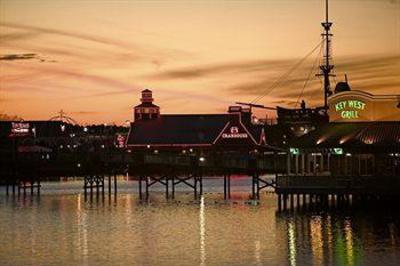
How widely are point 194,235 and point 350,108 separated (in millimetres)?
24478

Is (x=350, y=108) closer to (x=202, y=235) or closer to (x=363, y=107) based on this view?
(x=363, y=107)

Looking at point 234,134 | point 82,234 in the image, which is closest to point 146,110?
point 234,134

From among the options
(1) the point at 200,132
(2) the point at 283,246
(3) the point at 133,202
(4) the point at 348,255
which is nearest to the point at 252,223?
(2) the point at 283,246

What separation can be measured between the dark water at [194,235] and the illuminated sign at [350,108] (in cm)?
976

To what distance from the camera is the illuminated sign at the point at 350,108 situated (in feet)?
251

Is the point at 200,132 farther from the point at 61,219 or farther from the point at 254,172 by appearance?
the point at 61,219

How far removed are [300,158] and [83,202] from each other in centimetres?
2527

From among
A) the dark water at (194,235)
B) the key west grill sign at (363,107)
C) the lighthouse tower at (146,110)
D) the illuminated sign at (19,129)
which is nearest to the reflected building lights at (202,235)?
the dark water at (194,235)

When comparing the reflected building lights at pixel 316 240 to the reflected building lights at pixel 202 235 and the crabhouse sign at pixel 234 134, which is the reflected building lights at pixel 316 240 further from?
the crabhouse sign at pixel 234 134

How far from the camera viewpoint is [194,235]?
2313 inches

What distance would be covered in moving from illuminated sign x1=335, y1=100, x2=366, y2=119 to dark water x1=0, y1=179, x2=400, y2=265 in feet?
32.0

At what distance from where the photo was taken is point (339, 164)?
7775 centimetres

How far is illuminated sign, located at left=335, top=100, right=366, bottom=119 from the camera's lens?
76625mm

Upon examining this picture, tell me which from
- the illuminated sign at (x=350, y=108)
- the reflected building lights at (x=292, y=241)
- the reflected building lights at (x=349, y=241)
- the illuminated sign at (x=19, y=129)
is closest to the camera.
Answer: the reflected building lights at (x=349, y=241)
